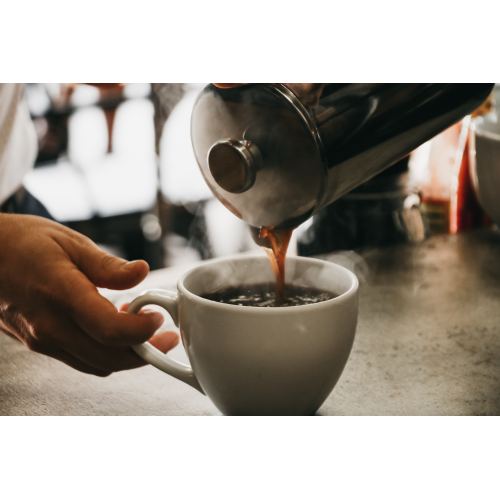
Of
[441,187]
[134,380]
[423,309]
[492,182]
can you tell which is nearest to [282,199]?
[134,380]

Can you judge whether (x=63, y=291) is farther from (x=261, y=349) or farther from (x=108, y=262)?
(x=261, y=349)

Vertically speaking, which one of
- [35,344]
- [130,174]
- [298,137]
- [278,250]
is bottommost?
[130,174]

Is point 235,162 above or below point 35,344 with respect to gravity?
above

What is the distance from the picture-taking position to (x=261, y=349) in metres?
0.48

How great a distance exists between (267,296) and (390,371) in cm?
14

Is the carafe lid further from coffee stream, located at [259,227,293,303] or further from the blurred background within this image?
the blurred background

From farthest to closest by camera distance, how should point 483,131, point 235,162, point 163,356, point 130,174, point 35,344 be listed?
point 130,174 < point 483,131 < point 35,344 < point 163,356 < point 235,162

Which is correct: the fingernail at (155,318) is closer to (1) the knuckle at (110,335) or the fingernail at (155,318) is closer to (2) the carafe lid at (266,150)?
(1) the knuckle at (110,335)

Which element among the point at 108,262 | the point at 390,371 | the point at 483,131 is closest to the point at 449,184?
the point at 483,131

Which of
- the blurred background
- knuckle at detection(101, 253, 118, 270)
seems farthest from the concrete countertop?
the blurred background

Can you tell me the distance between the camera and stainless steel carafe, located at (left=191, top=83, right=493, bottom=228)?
44 cm

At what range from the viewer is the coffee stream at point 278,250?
0.52 meters

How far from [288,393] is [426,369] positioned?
182mm

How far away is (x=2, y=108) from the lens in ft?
3.14
